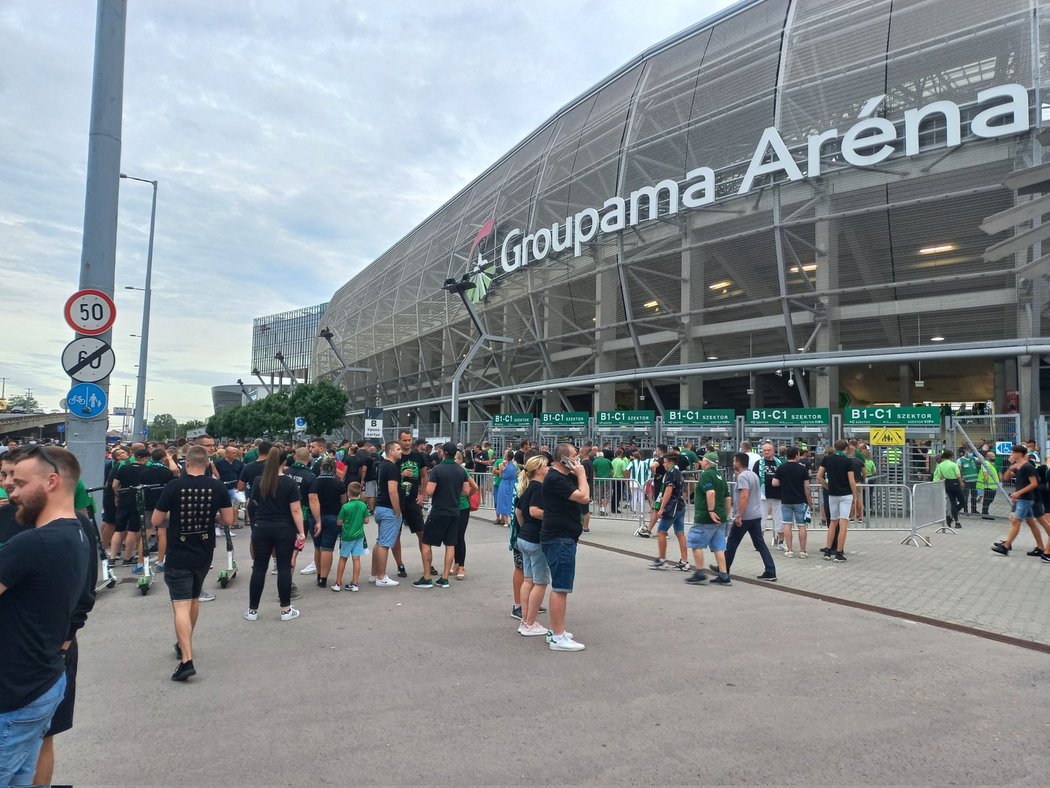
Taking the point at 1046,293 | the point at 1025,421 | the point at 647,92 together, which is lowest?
the point at 1025,421

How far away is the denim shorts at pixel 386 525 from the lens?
772 centimetres

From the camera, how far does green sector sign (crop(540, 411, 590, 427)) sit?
797 inches

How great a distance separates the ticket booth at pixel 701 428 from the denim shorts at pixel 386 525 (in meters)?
11.4

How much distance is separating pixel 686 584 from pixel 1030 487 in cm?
602

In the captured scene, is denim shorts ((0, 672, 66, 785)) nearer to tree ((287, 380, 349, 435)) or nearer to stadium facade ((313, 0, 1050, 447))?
stadium facade ((313, 0, 1050, 447))

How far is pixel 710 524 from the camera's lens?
794 cm

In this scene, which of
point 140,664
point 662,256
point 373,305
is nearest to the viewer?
point 140,664

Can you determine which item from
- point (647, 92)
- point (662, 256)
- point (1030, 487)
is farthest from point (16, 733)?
point (647, 92)

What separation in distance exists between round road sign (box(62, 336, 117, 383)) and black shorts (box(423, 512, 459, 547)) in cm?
393

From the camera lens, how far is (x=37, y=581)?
224cm

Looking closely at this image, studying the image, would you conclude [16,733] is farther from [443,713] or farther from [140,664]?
[140,664]

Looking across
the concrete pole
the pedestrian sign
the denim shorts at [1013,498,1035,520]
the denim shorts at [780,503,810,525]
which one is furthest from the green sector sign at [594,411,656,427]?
the pedestrian sign

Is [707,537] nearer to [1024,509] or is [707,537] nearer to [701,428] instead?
[1024,509]

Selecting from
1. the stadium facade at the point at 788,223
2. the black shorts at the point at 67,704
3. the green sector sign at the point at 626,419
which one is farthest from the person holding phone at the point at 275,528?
the stadium facade at the point at 788,223
